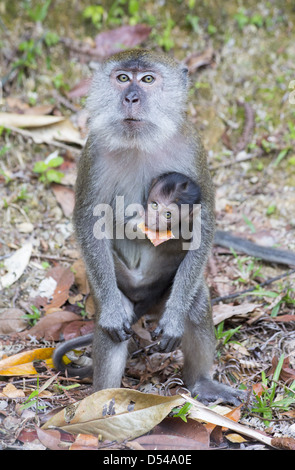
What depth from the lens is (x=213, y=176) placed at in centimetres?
708

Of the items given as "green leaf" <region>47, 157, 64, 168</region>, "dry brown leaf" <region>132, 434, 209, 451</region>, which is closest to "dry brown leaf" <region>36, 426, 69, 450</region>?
"dry brown leaf" <region>132, 434, 209, 451</region>

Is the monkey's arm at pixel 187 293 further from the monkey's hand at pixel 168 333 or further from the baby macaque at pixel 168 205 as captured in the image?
the baby macaque at pixel 168 205

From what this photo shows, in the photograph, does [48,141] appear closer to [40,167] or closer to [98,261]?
[40,167]

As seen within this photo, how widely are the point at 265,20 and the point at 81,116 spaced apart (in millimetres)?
2594

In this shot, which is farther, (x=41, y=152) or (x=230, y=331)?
(x=41, y=152)

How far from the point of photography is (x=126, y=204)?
4.67 m

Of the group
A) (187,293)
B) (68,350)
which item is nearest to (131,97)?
(187,293)

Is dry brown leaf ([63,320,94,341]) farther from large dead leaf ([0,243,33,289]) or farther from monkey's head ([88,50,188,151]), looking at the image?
monkey's head ([88,50,188,151])

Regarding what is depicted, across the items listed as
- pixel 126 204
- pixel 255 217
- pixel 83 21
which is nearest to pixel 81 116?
pixel 83 21

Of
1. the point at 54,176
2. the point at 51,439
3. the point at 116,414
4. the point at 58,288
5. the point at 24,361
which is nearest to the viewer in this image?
the point at 51,439

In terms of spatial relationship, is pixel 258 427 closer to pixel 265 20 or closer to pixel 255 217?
pixel 255 217

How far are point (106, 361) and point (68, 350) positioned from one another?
51 centimetres

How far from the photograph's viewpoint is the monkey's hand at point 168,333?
4453 mm

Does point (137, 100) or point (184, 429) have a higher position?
point (137, 100)
